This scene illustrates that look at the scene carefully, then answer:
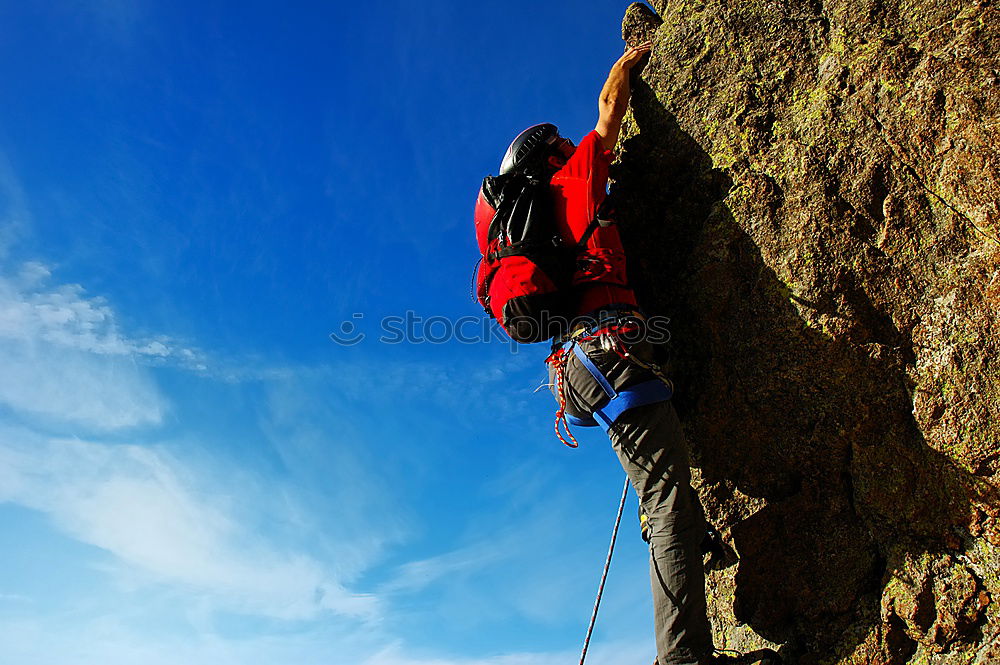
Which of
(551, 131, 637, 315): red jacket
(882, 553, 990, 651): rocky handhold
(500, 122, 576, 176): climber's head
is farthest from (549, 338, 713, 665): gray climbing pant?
(500, 122, 576, 176): climber's head

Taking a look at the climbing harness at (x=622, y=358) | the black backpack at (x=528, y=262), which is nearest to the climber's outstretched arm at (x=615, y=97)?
the black backpack at (x=528, y=262)

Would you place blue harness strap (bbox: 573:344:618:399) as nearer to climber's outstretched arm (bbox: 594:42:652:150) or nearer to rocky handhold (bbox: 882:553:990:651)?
climber's outstretched arm (bbox: 594:42:652:150)

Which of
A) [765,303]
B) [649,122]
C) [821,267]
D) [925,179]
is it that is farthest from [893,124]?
[649,122]

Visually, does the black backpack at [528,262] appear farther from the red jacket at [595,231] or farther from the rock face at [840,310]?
the rock face at [840,310]

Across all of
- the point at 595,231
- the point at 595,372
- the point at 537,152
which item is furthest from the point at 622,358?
the point at 537,152

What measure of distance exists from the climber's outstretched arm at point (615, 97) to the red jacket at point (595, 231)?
397 mm

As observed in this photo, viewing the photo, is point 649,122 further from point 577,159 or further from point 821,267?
point 821,267

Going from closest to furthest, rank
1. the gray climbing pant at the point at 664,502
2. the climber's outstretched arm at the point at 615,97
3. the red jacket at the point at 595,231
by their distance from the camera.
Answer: the gray climbing pant at the point at 664,502
the red jacket at the point at 595,231
the climber's outstretched arm at the point at 615,97

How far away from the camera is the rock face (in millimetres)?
4359

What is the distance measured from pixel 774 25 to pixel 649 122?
118 cm

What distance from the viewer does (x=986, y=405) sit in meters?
4.20

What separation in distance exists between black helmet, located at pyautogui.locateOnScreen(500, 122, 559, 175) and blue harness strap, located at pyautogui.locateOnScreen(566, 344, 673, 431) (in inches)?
68.7

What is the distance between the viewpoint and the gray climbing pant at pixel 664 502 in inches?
178

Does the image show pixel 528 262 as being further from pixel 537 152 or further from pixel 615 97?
pixel 615 97
